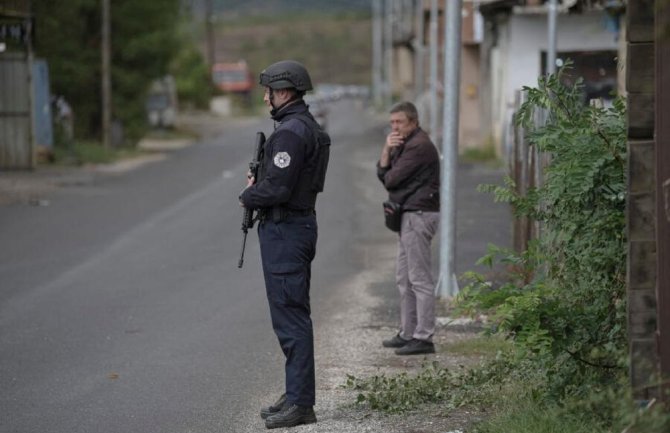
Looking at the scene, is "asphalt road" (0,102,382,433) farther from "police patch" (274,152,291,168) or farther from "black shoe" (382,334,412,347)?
"police patch" (274,152,291,168)

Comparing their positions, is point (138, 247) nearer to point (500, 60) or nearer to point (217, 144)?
point (500, 60)

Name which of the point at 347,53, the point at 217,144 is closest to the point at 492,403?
the point at 217,144

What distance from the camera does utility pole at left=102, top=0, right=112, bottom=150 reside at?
112 ft

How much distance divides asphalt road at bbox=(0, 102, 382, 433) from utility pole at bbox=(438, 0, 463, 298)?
1.17 metres

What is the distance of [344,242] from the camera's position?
16.0 meters

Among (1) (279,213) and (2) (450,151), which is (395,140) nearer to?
(2) (450,151)

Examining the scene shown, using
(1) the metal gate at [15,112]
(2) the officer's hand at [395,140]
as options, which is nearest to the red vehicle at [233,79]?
(1) the metal gate at [15,112]

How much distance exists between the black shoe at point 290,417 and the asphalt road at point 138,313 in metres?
0.26

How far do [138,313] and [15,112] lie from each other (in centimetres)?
1781

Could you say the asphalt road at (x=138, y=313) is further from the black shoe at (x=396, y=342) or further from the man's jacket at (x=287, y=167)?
the man's jacket at (x=287, y=167)

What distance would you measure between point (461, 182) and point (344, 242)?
830 cm

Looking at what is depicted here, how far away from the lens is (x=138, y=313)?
35.5 ft

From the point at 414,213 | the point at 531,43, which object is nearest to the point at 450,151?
the point at 414,213

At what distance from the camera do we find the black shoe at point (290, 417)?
6.90m
